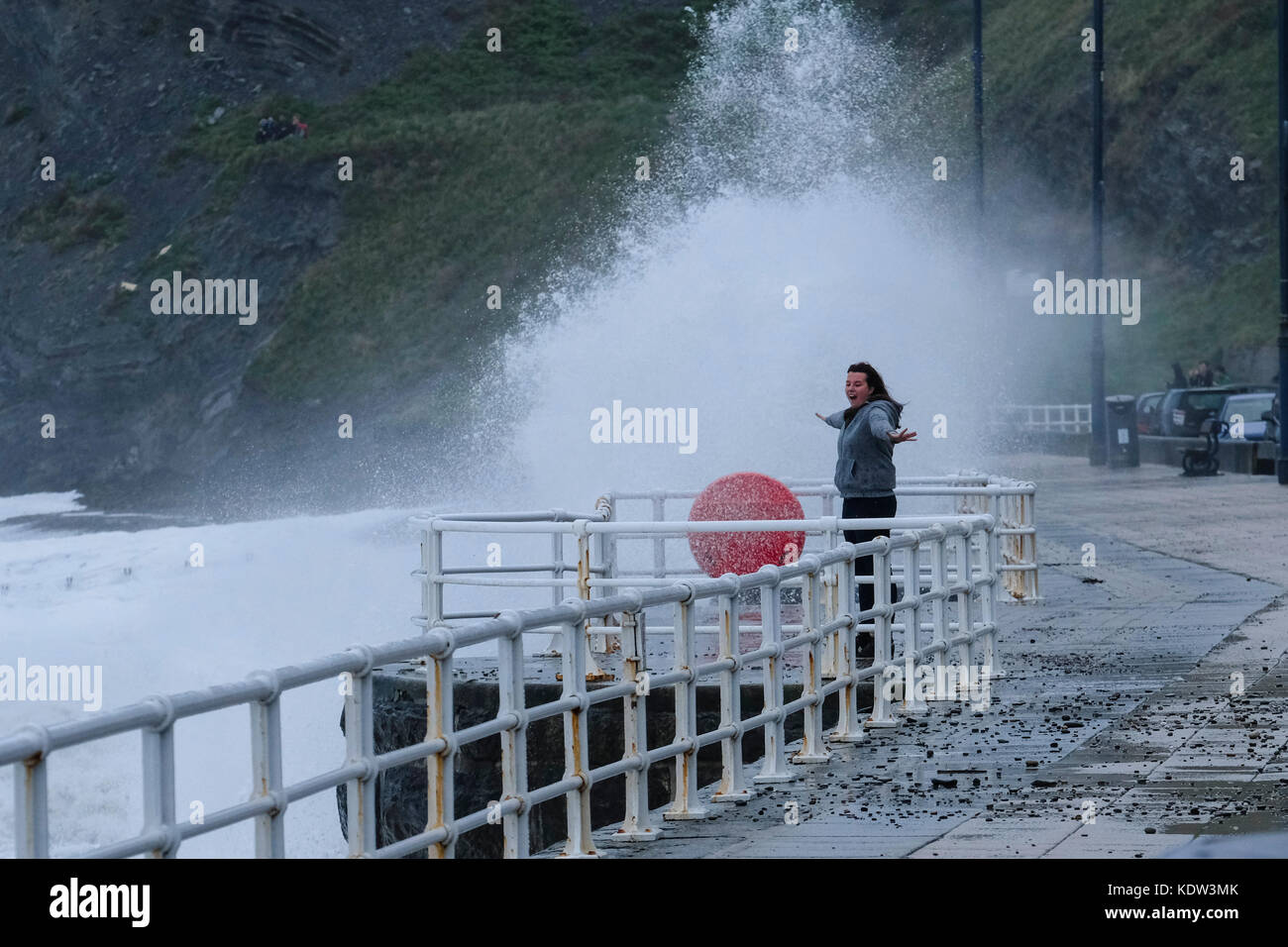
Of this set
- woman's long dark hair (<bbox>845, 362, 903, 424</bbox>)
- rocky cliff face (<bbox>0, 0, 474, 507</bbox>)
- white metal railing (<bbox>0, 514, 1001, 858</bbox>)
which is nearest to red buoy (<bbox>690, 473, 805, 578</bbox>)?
woman's long dark hair (<bbox>845, 362, 903, 424</bbox>)

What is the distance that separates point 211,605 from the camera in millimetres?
33312

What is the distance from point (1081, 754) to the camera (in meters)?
9.00

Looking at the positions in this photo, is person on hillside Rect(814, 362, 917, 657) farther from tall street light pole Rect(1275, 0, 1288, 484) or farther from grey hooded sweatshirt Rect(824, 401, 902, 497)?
tall street light pole Rect(1275, 0, 1288, 484)

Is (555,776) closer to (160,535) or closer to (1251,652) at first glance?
(1251,652)

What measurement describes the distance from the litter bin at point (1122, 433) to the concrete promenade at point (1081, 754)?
21.4 m

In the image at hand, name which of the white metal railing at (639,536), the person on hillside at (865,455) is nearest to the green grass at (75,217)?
the white metal railing at (639,536)

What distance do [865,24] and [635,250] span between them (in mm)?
47471

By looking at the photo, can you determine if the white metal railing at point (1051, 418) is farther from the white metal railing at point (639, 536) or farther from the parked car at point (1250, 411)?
the white metal railing at point (639, 536)

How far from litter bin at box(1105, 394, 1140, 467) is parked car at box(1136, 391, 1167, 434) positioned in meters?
4.09

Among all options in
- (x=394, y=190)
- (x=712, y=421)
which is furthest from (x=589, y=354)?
(x=394, y=190)

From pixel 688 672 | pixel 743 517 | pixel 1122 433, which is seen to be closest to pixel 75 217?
pixel 1122 433

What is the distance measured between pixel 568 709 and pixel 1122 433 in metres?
33.1
